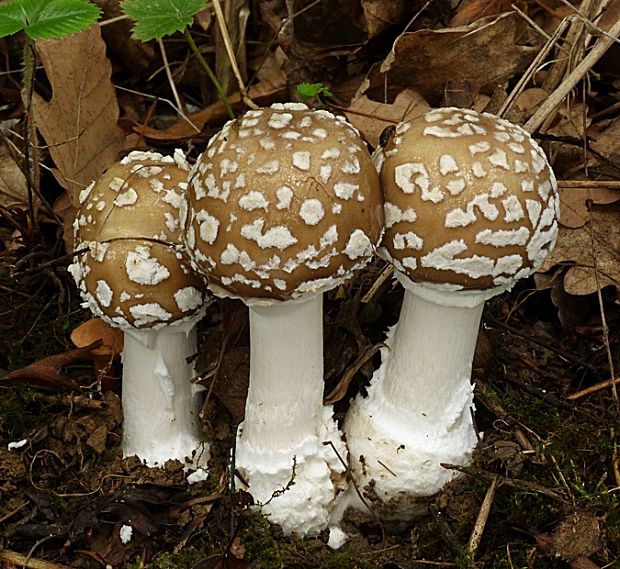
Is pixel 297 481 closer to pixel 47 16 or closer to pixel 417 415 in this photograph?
pixel 417 415

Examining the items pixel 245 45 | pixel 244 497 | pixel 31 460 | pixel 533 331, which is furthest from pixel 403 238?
pixel 245 45

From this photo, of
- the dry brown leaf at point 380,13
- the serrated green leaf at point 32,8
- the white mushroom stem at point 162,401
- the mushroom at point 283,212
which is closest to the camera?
the mushroom at point 283,212

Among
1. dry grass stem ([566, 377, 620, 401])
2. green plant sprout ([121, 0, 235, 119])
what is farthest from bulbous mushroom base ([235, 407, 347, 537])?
green plant sprout ([121, 0, 235, 119])

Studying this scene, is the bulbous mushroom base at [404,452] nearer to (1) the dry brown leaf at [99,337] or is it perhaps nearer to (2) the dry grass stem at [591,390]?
(2) the dry grass stem at [591,390]

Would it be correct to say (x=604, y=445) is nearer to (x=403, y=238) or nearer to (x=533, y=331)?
(x=533, y=331)

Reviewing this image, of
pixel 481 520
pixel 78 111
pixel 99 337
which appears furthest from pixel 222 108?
pixel 481 520

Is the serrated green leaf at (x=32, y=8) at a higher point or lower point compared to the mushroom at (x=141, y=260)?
higher

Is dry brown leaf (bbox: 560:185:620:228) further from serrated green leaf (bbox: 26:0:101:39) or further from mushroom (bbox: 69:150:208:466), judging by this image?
serrated green leaf (bbox: 26:0:101:39)

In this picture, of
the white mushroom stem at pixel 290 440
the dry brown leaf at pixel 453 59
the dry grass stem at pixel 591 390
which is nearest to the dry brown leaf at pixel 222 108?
the dry brown leaf at pixel 453 59
